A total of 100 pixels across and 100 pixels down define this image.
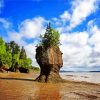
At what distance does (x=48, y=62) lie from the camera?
49844 mm

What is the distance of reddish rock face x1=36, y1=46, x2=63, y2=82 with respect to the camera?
49.8 metres

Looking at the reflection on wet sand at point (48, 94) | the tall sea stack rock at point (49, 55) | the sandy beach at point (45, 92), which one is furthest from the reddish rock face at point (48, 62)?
the reflection on wet sand at point (48, 94)

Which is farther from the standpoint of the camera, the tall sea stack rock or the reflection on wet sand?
the tall sea stack rock

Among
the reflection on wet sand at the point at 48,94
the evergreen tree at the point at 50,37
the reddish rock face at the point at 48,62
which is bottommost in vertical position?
the reflection on wet sand at the point at 48,94

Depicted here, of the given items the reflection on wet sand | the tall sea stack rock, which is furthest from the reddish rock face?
the reflection on wet sand

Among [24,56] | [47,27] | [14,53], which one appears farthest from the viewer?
[24,56]

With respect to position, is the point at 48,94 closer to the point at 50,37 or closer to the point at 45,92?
the point at 45,92

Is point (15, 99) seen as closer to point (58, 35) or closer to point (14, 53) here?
point (58, 35)

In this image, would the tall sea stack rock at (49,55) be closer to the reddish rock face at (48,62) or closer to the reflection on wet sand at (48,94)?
the reddish rock face at (48,62)

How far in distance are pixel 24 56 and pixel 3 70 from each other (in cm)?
3000

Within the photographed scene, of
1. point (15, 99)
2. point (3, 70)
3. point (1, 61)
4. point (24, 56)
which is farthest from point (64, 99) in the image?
point (24, 56)

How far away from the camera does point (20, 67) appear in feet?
408

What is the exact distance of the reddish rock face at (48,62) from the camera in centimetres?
4978

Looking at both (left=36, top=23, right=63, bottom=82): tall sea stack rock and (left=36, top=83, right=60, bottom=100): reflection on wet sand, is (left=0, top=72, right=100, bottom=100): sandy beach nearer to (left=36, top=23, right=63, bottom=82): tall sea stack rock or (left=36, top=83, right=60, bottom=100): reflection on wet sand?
(left=36, top=83, right=60, bottom=100): reflection on wet sand
